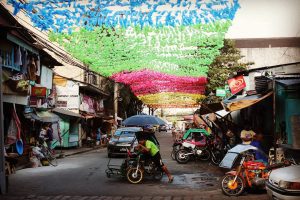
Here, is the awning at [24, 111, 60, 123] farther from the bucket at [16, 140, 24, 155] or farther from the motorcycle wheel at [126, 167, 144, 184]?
the motorcycle wheel at [126, 167, 144, 184]

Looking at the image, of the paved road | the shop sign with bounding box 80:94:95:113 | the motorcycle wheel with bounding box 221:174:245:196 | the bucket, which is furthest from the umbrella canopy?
the shop sign with bounding box 80:94:95:113

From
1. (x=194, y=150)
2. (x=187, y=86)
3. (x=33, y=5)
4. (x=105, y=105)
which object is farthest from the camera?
(x=105, y=105)

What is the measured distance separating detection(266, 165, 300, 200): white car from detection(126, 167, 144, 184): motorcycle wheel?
5290 millimetres

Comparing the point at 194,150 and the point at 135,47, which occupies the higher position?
the point at 135,47

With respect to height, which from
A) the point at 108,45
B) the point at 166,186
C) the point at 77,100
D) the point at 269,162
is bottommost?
the point at 166,186

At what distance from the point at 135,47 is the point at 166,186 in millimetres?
7877

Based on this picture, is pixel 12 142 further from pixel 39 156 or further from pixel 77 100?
pixel 77 100

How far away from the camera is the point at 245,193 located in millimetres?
10289

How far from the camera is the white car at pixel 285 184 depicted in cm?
712

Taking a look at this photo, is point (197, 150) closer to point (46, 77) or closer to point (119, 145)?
point (119, 145)

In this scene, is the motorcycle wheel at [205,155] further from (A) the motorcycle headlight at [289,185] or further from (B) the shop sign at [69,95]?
(B) the shop sign at [69,95]

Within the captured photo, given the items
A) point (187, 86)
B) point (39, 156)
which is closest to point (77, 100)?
point (187, 86)

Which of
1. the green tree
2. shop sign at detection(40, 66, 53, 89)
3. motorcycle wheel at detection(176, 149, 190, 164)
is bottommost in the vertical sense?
motorcycle wheel at detection(176, 149, 190, 164)

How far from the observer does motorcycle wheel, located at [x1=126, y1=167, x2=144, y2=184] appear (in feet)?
40.9
